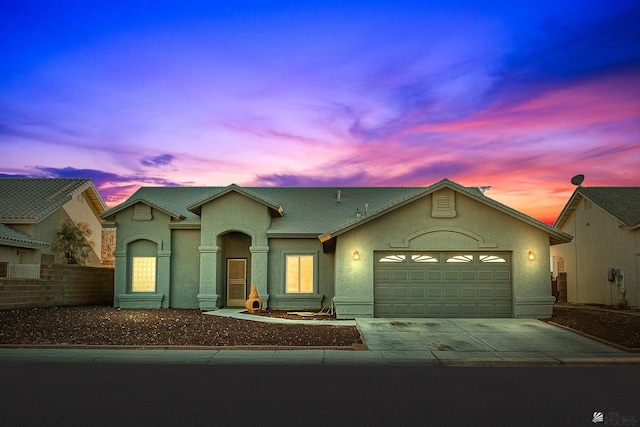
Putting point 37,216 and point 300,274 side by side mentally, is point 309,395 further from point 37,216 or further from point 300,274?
point 37,216

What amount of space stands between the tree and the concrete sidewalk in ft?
54.7

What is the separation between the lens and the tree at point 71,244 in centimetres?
2972

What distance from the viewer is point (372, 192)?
30984 mm

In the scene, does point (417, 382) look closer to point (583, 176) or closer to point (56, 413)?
point (56, 413)

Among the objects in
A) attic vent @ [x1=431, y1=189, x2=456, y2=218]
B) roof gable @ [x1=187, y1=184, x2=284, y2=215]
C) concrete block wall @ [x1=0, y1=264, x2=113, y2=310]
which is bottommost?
concrete block wall @ [x1=0, y1=264, x2=113, y2=310]

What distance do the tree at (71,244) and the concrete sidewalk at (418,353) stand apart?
657 inches

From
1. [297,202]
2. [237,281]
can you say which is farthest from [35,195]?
[297,202]

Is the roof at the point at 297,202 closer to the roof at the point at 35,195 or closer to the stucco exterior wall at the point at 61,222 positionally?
the roof at the point at 35,195

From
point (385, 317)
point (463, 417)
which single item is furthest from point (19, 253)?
point (463, 417)

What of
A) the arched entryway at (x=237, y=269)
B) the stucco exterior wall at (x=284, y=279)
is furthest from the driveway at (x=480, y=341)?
the arched entryway at (x=237, y=269)

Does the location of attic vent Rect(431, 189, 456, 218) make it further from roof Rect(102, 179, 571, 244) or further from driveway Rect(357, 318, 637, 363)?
driveway Rect(357, 318, 637, 363)

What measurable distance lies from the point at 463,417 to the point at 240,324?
1218 centimetres

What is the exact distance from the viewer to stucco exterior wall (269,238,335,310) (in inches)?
1012

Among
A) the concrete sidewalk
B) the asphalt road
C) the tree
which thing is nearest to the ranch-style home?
the tree
